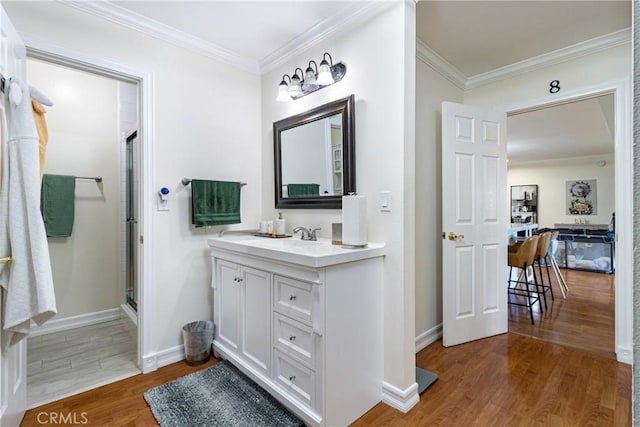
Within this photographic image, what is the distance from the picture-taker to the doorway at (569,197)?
9.04 feet

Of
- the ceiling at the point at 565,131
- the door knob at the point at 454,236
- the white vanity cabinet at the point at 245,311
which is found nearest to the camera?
the white vanity cabinet at the point at 245,311

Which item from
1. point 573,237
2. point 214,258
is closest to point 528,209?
point 573,237

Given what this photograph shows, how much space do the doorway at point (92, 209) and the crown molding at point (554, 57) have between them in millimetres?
3183

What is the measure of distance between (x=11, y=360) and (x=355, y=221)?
73.7 inches

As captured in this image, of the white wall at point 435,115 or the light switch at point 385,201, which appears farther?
the white wall at point 435,115

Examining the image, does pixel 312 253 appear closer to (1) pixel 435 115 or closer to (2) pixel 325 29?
(2) pixel 325 29

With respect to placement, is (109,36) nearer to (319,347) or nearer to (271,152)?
(271,152)

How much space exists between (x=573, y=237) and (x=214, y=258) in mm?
6842

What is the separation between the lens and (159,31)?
2.21 meters

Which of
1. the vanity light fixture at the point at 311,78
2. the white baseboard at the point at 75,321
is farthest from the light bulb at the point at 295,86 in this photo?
the white baseboard at the point at 75,321

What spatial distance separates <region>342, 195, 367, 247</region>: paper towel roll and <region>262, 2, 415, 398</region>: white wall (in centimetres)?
15

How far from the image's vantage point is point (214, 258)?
2.33 meters

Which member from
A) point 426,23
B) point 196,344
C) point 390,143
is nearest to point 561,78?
point 426,23

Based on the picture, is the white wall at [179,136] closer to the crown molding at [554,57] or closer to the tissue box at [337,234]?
the tissue box at [337,234]
